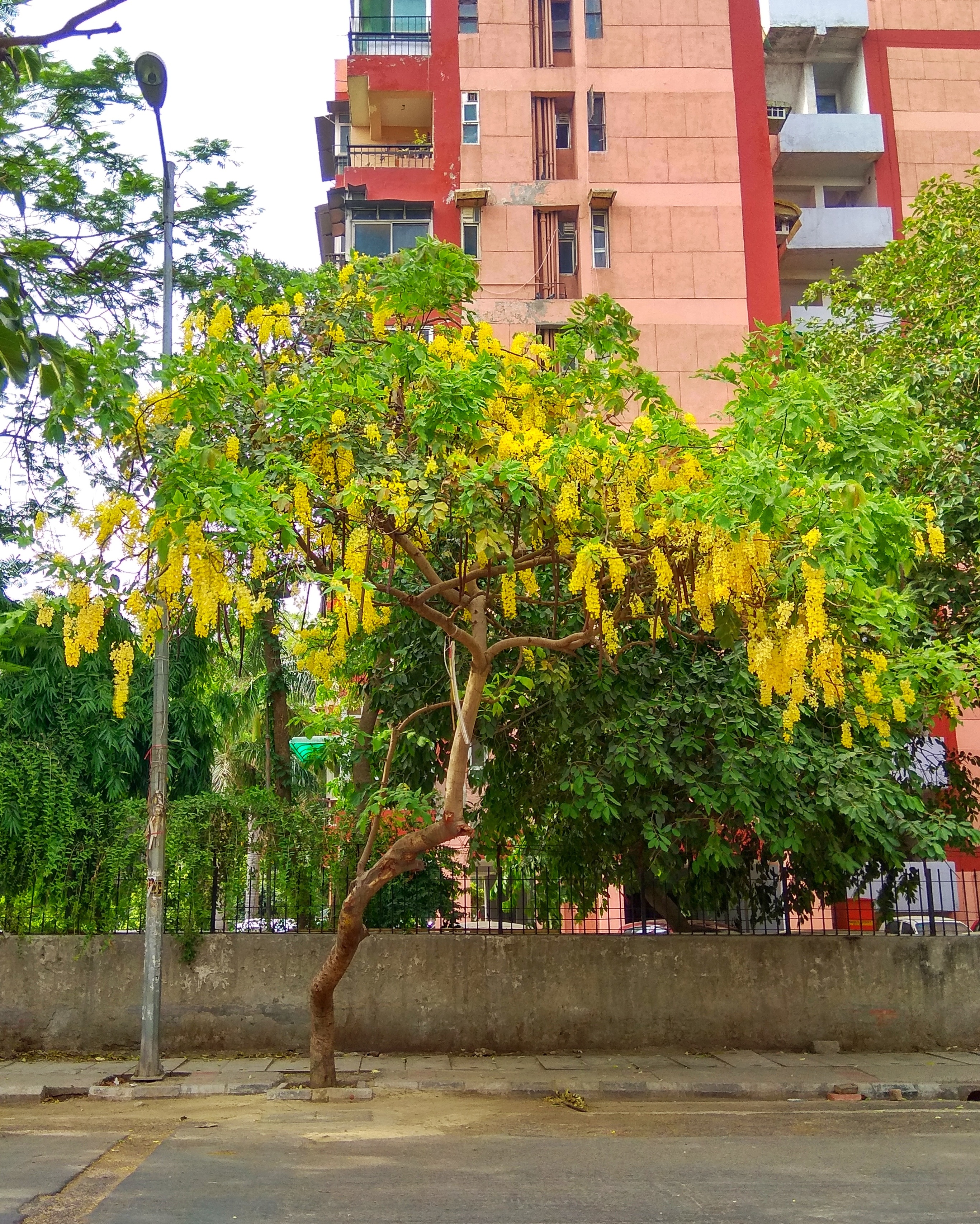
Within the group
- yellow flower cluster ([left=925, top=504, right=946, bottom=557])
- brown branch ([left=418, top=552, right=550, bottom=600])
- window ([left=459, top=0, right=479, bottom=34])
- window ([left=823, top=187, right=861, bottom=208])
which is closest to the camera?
yellow flower cluster ([left=925, top=504, right=946, bottom=557])

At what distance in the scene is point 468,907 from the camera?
12.7 meters

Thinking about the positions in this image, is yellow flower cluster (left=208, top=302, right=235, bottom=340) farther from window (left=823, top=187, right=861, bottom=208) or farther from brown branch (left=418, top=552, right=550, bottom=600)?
window (left=823, top=187, right=861, bottom=208)

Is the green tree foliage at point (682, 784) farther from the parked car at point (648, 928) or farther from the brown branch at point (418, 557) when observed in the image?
the brown branch at point (418, 557)

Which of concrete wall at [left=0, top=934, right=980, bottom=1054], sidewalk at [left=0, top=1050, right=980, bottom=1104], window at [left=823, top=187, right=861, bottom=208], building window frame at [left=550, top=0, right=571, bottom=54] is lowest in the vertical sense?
sidewalk at [left=0, top=1050, right=980, bottom=1104]

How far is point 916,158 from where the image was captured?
28.8m

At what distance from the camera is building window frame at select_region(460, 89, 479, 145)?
26156 millimetres

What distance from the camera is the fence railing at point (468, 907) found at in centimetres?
1209

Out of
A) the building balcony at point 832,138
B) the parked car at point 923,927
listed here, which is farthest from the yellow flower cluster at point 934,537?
the building balcony at point 832,138

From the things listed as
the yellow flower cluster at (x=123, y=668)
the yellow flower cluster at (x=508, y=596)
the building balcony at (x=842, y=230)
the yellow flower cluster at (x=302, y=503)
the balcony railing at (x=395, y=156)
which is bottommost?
the yellow flower cluster at (x=123, y=668)

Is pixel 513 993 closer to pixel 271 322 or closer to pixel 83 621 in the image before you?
pixel 83 621

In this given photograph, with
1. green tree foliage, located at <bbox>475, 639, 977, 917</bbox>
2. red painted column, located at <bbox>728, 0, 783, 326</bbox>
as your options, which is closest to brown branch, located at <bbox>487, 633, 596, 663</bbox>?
green tree foliage, located at <bbox>475, 639, 977, 917</bbox>

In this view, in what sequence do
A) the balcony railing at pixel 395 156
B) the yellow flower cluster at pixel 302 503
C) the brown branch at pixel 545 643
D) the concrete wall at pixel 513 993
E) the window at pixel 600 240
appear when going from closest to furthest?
the yellow flower cluster at pixel 302 503 < the brown branch at pixel 545 643 < the concrete wall at pixel 513 993 < the window at pixel 600 240 < the balcony railing at pixel 395 156

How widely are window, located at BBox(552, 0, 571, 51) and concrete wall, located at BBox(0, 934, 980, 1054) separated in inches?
902

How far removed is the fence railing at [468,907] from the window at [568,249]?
16.8m
